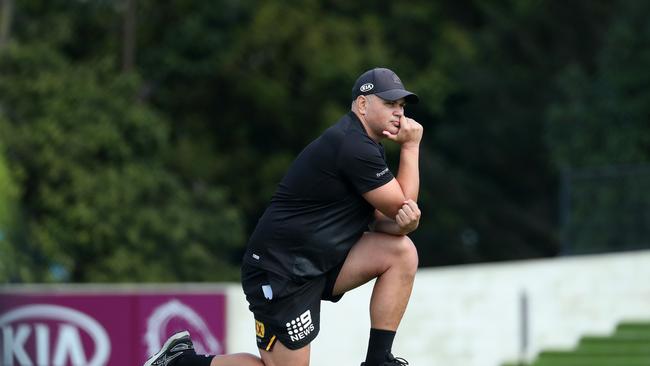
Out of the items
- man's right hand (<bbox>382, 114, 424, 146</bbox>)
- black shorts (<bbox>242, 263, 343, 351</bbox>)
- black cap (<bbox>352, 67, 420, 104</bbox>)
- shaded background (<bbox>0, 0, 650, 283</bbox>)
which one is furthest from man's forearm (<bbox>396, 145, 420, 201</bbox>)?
shaded background (<bbox>0, 0, 650, 283</bbox>)

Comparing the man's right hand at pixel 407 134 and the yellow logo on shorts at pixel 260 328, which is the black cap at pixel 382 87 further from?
the yellow logo on shorts at pixel 260 328

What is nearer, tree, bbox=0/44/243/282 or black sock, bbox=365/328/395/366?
black sock, bbox=365/328/395/366

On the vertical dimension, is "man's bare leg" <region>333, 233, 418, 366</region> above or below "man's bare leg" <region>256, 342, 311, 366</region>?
above

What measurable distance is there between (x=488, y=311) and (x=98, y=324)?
4.23 m

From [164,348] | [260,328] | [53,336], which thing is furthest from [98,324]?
[260,328]

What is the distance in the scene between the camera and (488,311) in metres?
15.5

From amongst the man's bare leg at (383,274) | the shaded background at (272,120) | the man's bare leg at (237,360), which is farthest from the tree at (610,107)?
the man's bare leg at (383,274)

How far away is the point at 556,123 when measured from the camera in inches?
1280

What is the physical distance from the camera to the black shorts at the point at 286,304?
293 inches

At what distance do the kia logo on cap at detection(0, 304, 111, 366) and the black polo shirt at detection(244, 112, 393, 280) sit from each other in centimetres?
608

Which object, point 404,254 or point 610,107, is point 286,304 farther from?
point 610,107

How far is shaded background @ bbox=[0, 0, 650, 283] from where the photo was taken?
24.7m

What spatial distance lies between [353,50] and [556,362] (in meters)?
15.9

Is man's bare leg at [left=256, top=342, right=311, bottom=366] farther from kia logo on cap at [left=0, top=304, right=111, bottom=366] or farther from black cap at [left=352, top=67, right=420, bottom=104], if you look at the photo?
kia logo on cap at [left=0, top=304, right=111, bottom=366]
